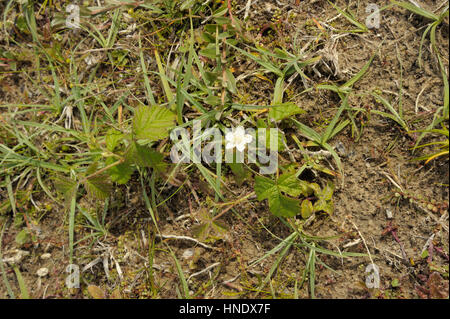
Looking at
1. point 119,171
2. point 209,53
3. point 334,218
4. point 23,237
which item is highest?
point 209,53

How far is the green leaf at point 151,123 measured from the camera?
5.91ft

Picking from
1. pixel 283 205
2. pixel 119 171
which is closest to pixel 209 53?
pixel 119 171

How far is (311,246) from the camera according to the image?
1896 mm

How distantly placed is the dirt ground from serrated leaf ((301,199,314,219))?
0.10 m

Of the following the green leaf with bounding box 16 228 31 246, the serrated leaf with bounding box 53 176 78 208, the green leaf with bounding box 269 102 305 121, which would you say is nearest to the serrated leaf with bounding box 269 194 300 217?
the green leaf with bounding box 269 102 305 121

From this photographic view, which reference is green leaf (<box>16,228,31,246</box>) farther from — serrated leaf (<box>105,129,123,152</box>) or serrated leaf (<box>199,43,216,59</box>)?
serrated leaf (<box>199,43,216,59</box>)

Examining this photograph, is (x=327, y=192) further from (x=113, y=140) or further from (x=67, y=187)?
(x=67, y=187)

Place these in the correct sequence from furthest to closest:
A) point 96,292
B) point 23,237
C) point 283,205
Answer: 1. point 23,237
2. point 96,292
3. point 283,205

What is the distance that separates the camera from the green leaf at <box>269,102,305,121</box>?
73.2 inches

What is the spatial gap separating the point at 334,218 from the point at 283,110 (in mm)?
725

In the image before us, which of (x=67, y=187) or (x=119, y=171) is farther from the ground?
(x=119, y=171)

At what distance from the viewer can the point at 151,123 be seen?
1820 mm
